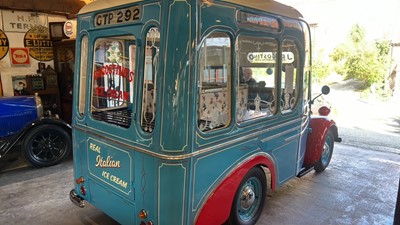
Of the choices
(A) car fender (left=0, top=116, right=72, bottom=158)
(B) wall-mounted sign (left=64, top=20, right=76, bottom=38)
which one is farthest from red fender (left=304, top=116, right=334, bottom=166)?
(B) wall-mounted sign (left=64, top=20, right=76, bottom=38)

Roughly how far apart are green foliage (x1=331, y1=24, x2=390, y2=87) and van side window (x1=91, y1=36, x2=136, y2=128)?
12.2 metres

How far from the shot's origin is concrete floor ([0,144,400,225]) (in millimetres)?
3057

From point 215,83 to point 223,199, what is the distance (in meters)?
0.94

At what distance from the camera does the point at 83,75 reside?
8.91ft

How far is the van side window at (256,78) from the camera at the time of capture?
2.54 m

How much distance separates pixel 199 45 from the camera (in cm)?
196

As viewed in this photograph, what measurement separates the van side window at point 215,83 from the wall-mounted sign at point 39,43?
522 centimetres

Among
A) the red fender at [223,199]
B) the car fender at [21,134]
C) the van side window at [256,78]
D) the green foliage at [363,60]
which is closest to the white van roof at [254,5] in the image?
the van side window at [256,78]

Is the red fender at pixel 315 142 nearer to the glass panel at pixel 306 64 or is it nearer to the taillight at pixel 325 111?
the taillight at pixel 325 111

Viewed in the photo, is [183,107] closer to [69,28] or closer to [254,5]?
[254,5]

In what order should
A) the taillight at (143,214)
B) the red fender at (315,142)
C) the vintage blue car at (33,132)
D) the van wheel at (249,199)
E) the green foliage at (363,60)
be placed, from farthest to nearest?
1. the green foliage at (363,60)
2. the vintage blue car at (33,132)
3. the red fender at (315,142)
4. the van wheel at (249,199)
5. the taillight at (143,214)

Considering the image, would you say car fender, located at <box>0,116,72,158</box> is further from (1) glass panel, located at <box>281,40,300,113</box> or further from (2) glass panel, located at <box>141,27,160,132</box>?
(1) glass panel, located at <box>281,40,300,113</box>

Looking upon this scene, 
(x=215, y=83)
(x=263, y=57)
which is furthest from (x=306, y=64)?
(x=215, y=83)

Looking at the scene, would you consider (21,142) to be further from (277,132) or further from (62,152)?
(277,132)
